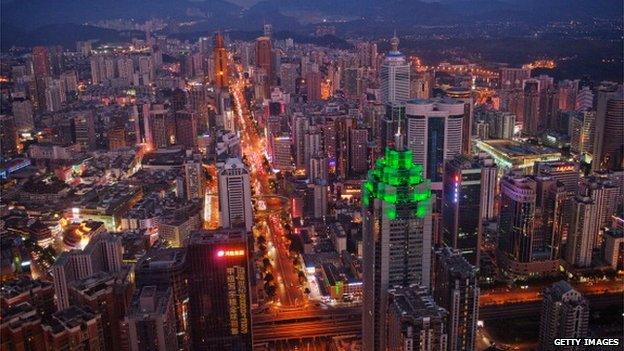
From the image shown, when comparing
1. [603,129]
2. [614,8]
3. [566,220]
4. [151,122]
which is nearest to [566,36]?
[614,8]

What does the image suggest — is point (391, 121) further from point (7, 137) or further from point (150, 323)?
point (7, 137)

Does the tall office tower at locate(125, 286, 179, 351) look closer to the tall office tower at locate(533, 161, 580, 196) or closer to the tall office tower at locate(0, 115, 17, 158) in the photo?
the tall office tower at locate(533, 161, 580, 196)

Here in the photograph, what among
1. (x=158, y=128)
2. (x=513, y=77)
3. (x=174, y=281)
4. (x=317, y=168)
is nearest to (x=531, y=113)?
(x=513, y=77)

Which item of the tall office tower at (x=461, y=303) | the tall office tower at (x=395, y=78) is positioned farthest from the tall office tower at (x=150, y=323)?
the tall office tower at (x=395, y=78)

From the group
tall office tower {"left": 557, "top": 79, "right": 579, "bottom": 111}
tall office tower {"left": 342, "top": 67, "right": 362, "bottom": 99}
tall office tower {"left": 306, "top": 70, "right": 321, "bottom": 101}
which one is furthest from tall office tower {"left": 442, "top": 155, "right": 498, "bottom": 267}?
tall office tower {"left": 306, "top": 70, "right": 321, "bottom": 101}

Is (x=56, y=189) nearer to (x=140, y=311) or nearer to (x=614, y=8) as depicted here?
(x=140, y=311)
